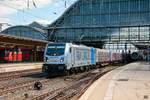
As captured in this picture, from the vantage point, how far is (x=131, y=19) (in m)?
107

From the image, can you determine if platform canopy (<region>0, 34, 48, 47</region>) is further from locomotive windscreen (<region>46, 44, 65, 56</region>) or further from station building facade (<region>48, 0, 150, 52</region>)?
station building facade (<region>48, 0, 150, 52</region>)

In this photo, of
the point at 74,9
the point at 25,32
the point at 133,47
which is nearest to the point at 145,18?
the point at 133,47

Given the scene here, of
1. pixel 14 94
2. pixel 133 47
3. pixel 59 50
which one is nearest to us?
→ pixel 14 94

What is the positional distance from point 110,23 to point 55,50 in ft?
254

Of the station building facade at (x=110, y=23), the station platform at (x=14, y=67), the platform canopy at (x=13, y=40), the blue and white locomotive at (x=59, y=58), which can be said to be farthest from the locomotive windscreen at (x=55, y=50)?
the station building facade at (x=110, y=23)

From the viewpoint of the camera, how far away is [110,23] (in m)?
108

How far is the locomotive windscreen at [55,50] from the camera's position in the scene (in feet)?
105

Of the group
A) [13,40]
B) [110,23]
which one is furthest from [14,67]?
[110,23]

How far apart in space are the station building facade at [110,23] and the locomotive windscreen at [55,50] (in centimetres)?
7250

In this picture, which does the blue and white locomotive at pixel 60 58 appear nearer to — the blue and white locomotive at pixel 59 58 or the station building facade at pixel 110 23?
the blue and white locomotive at pixel 59 58

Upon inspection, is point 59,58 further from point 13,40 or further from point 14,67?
point 13,40

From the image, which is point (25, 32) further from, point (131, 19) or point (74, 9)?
point (131, 19)

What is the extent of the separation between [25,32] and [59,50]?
78.2 meters

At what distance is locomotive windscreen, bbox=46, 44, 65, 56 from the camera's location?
31859 millimetres
